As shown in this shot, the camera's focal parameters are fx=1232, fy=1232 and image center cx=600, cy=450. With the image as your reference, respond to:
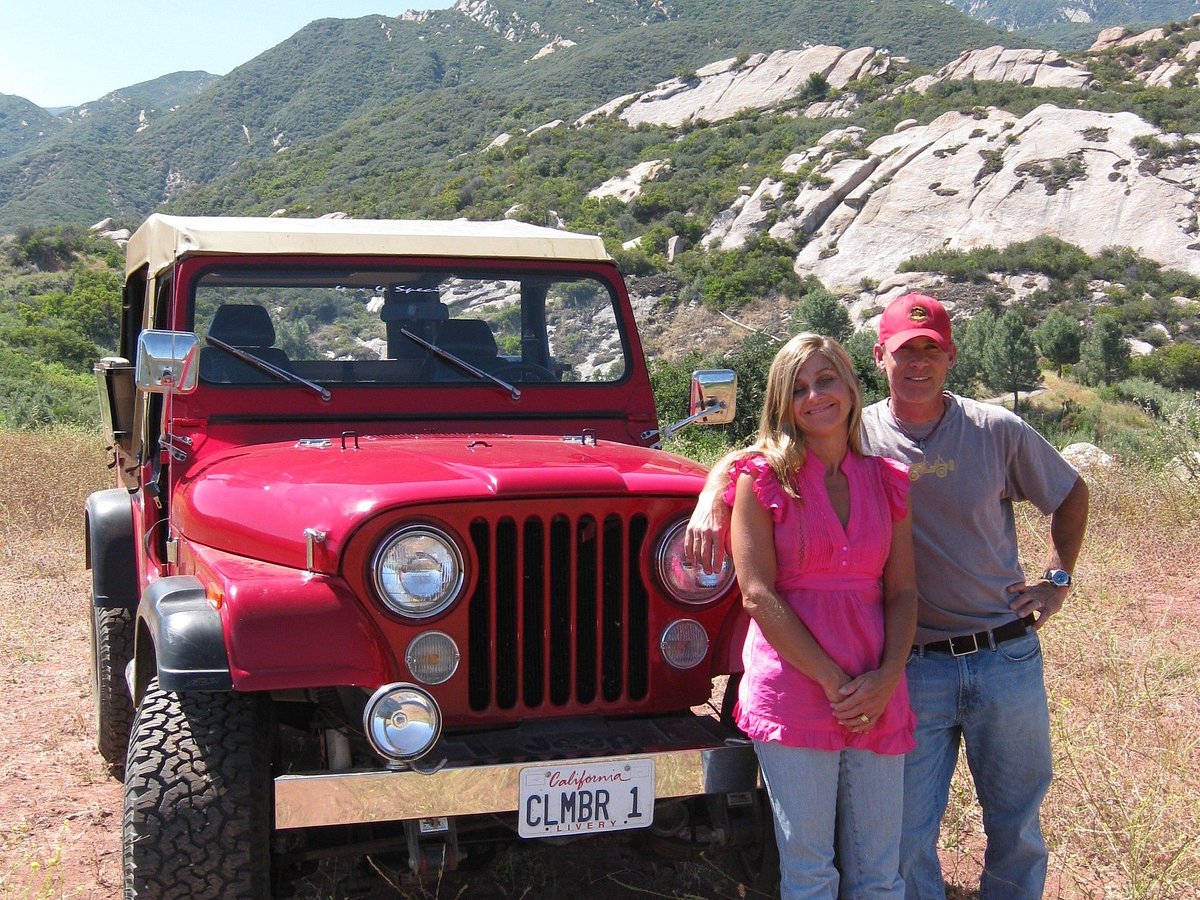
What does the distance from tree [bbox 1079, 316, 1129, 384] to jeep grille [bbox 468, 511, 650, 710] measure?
25.5 m

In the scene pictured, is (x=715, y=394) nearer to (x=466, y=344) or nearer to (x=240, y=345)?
(x=466, y=344)

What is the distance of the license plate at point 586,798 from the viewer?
8.95ft

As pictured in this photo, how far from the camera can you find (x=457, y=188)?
1678 inches

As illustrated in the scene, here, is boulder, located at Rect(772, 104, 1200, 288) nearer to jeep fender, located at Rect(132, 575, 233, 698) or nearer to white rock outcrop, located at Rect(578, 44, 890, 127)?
white rock outcrop, located at Rect(578, 44, 890, 127)

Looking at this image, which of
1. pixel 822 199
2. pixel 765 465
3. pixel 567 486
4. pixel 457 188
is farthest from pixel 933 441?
pixel 457 188

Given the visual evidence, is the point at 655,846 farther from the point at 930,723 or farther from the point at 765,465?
the point at 765,465

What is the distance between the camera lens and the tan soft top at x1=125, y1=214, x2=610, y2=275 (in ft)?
12.9

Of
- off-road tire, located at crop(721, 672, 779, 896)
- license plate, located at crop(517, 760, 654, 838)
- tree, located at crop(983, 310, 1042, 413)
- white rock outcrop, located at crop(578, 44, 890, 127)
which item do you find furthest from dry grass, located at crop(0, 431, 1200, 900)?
white rock outcrop, located at crop(578, 44, 890, 127)

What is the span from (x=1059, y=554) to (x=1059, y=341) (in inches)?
1014

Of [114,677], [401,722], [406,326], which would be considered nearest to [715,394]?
[406,326]

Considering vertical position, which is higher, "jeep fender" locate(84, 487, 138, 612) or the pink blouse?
the pink blouse

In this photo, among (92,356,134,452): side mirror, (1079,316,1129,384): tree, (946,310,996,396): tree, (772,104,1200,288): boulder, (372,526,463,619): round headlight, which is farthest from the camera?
(772,104,1200,288): boulder

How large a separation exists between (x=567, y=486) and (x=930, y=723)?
1.07 meters

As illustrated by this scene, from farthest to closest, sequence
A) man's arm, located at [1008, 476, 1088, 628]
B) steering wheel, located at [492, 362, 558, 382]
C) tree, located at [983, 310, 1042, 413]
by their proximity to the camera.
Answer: tree, located at [983, 310, 1042, 413] → steering wheel, located at [492, 362, 558, 382] → man's arm, located at [1008, 476, 1088, 628]
